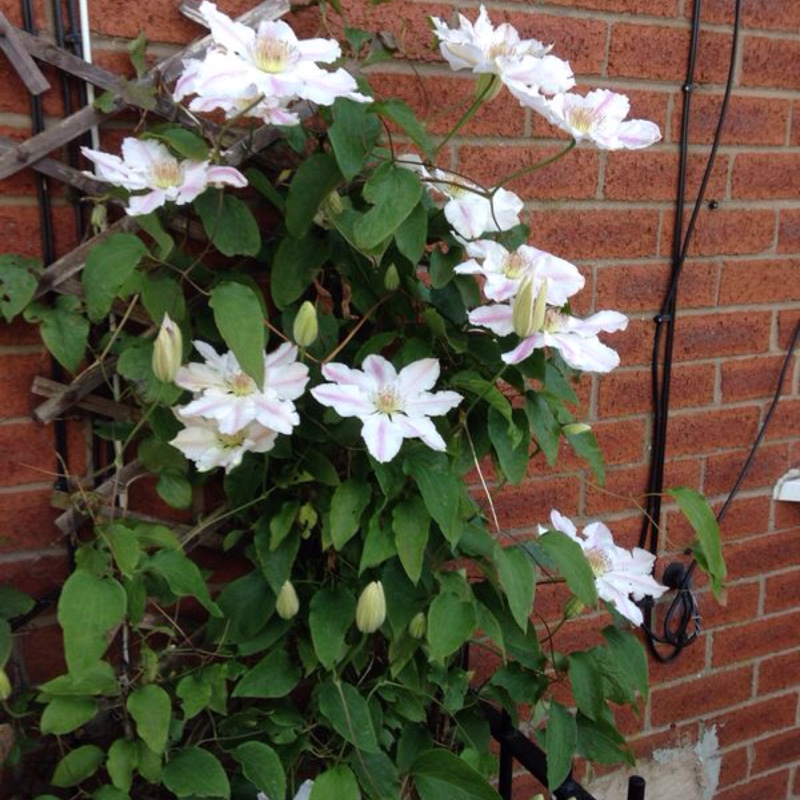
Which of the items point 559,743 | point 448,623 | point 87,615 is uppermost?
point 87,615

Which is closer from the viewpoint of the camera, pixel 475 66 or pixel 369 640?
pixel 475 66

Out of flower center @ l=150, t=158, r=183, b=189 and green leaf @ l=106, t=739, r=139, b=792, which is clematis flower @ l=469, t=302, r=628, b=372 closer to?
flower center @ l=150, t=158, r=183, b=189

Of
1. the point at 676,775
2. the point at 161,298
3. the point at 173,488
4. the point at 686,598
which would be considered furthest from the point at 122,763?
the point at 676,775

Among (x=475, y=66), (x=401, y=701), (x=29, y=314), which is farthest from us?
(x=401, y=701)

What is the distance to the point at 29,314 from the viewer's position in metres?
1.03

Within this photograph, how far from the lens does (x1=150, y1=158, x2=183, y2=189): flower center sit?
92cm

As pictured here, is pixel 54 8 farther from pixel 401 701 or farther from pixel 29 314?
pixel 401 701

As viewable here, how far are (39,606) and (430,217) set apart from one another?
0.70 meters

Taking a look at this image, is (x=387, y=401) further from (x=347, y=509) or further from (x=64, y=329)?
(x=64, y=329)

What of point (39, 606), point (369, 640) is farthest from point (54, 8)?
point (369, 640)

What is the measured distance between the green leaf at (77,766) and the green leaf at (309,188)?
65 centimetres

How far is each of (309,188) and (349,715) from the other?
1.94ft

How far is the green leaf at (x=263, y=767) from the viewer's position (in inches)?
39.1

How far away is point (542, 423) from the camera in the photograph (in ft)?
3.47
